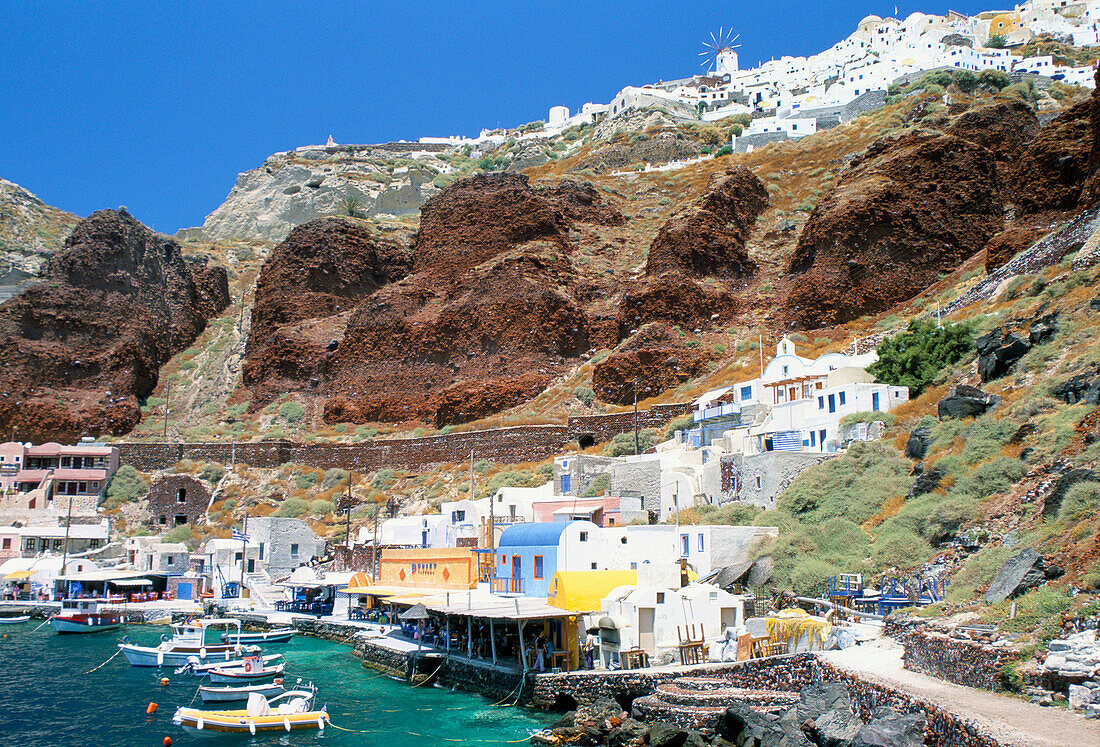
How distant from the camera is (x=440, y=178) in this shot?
10644 cm

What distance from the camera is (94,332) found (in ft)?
232

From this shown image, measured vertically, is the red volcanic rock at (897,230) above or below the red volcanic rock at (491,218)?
below

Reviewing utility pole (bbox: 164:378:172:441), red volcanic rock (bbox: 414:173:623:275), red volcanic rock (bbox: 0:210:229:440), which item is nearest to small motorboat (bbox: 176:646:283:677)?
utility pole (bbox: 164:378:172:441)

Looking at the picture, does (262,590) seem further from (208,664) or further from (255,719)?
(255,719)

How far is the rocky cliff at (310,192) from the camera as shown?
4060 inches

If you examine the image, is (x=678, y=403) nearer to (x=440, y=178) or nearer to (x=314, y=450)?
(x=314, y=450)

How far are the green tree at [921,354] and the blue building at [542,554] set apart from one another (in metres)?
15.2

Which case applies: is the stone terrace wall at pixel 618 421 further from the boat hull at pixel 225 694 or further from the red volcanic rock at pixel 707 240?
the boat hull at pixel 225 694

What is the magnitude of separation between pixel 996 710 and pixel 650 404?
3671 cm

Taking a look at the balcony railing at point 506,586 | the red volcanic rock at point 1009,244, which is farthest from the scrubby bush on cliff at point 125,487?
the red volcanic rock at point 1009,244

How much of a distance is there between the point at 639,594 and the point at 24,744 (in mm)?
15757

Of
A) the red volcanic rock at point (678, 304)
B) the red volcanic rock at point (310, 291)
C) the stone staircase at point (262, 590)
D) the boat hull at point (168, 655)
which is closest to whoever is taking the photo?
the boat hull at point (168, 655)

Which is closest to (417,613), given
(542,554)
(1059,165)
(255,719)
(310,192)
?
(542,554)

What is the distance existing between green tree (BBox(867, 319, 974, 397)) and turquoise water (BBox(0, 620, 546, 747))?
70.6 feet
